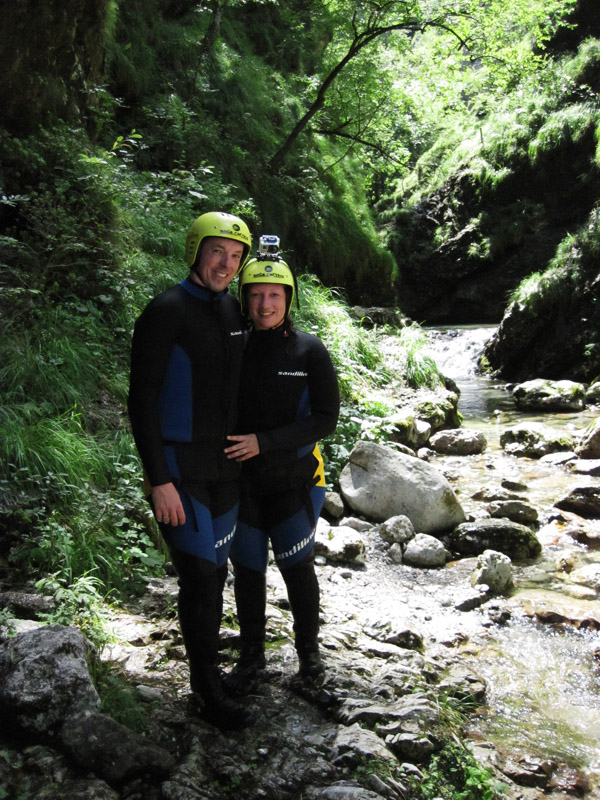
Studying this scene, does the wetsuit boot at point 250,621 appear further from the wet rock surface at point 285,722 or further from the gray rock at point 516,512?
the gray rock at point 516,512

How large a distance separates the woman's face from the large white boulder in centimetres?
304

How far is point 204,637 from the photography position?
233 cm

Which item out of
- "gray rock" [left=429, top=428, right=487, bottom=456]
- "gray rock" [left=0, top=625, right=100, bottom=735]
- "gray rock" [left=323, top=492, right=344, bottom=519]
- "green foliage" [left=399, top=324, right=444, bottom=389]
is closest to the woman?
"gray rock" [left=0, top=625, right=100, bottom=735]

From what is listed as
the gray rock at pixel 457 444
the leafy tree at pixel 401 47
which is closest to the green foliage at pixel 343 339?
the gray rock at pixel 457 444

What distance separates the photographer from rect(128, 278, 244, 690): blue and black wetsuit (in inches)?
89.2

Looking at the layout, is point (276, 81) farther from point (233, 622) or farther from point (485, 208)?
point (233, 622)

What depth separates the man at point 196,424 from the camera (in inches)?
89.3

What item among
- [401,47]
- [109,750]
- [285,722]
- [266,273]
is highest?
[401,47]

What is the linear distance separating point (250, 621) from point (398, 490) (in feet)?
9.13

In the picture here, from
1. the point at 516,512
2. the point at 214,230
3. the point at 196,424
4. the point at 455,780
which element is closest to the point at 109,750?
the point at 196,424

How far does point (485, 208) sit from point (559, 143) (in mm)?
2834

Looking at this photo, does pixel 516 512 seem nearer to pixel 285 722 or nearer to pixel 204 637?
pixel 285 722

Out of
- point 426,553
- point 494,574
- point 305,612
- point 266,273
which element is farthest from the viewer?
point 426,553

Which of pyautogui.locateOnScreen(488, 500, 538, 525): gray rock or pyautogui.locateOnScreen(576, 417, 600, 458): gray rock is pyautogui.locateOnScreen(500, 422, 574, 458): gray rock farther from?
pyautogui.locateOnScreen(488, 500, 538, 525): gray rock
